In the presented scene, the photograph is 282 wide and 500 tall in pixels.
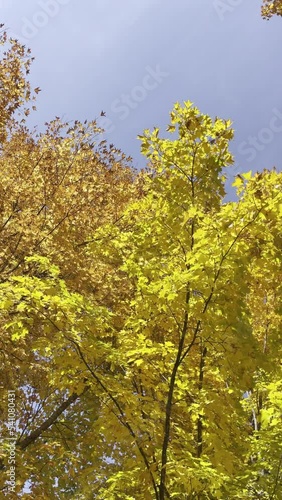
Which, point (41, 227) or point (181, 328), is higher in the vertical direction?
point (41, 227)

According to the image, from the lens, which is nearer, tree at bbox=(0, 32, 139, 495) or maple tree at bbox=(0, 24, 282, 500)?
maple tree at bbox=(0, 24, 282, 500)

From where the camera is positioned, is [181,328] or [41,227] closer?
[181,328]

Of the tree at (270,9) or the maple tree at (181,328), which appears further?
the tree at (270,9)

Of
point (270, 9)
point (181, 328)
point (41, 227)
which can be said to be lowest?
point (181, 328)

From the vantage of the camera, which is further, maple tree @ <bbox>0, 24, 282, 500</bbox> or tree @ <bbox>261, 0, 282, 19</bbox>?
tree @ <bbox>261, 0, 282, 19</bbox>

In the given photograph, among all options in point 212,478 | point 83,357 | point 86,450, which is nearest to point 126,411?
point 83,357

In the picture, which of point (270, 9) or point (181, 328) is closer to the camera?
point (181, 328)

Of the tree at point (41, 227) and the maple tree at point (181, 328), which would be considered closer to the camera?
the maple tree at point (181, 328)

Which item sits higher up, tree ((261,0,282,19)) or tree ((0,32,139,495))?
tree ((261,0,282,19))

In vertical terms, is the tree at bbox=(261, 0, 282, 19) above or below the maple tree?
above

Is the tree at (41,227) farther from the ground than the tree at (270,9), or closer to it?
closer to it

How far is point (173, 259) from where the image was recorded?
4.06 meters

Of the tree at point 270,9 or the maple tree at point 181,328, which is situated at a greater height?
the tree at point 270,9

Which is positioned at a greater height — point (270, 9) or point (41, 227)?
point (270, 9)
